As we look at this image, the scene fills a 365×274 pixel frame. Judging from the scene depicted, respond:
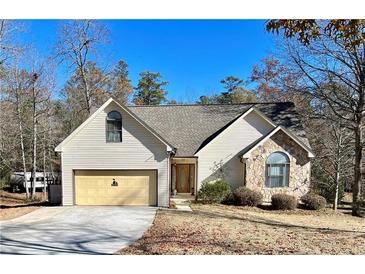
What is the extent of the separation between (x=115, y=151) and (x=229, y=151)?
20.9ft

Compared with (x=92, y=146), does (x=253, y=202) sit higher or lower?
lower

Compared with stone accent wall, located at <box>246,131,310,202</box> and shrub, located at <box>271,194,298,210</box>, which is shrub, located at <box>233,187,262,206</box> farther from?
shrub, located at <box>271,194,298,210</box>

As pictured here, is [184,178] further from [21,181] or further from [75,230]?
[21,181]

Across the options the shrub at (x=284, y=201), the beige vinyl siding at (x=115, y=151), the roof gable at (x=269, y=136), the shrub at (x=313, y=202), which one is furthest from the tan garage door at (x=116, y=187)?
the shrub at (x=313, y=202)

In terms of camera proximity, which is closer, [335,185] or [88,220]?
[88,220]

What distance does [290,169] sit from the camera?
51.8 ft

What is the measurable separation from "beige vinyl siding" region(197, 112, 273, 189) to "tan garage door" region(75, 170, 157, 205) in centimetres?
339

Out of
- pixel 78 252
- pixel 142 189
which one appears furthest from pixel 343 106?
pixel 78 252

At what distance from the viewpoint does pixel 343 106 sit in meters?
16.0

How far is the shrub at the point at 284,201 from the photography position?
47.7 feet

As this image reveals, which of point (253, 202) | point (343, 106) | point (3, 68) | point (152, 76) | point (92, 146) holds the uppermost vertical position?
point (152, 76)

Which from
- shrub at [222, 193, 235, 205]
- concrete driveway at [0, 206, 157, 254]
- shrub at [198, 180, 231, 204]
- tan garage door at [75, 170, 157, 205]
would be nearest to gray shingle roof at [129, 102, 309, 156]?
shrub at [198, 180, 231, 204]
